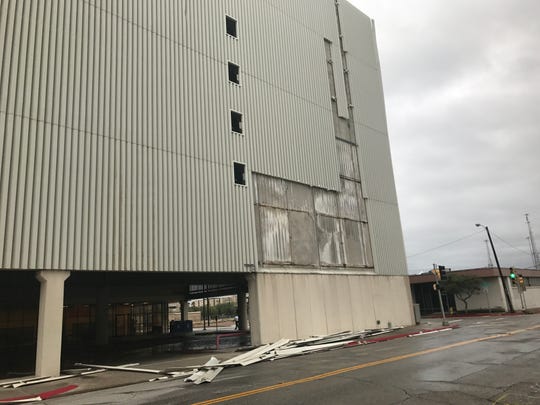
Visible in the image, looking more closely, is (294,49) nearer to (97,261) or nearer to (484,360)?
(97,261)

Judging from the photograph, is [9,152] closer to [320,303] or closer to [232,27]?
[232,27]

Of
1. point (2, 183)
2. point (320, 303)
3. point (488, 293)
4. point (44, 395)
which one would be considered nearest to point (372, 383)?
point (44, 395)

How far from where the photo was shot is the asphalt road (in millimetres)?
9391

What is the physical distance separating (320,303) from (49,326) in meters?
16.0

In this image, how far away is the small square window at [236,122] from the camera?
2585 cm

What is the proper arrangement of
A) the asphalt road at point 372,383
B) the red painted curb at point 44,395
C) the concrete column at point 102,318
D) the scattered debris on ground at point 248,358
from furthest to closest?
the concrete column at point 102,318 < the scattered debris on ground at point 248,358 < the red painted curb at point 44,395 < the asphalt road at point 372,383

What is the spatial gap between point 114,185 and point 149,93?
546 cm

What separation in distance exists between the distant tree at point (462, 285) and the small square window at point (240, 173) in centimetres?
4233

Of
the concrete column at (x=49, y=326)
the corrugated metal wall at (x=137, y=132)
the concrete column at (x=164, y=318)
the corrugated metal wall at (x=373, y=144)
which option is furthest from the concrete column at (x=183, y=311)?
the concrete column at (x=49, y=326)

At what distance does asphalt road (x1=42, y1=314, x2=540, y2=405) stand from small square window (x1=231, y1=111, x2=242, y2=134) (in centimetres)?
1432

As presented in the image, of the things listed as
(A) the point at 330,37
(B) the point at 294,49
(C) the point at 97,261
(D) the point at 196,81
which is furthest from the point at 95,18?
(A) the point at 330,37

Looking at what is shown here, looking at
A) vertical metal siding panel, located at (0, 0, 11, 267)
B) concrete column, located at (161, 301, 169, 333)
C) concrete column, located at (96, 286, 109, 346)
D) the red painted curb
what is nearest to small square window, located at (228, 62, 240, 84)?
vertical metal siding panel, located at (0, 0, 11, 267)

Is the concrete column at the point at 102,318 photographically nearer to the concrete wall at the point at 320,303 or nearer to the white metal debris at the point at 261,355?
the white metal debris at the point at 261,355

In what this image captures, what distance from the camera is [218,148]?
2405 cm
